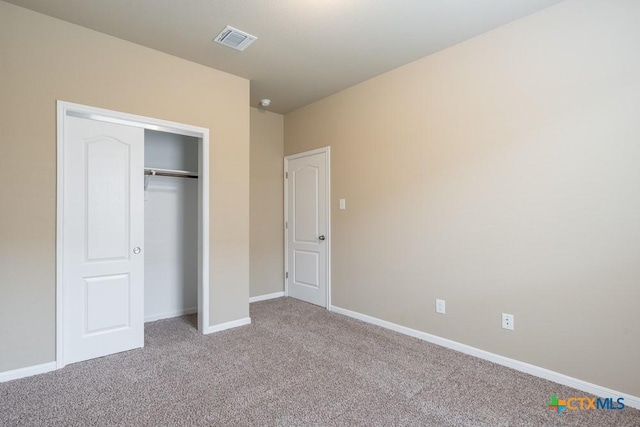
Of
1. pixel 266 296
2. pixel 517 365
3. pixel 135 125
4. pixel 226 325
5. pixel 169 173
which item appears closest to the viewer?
pixel 517 365

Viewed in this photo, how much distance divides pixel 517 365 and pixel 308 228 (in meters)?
2.81

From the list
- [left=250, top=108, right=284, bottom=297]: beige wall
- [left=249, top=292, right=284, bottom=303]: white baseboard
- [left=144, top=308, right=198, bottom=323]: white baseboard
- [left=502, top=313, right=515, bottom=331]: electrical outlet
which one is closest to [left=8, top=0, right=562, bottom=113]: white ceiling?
[left=250, top=108, right=284, bottom=297]: beige wall

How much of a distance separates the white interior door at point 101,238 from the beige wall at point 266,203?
181 cm

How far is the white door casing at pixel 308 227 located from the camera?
4254 millimetres

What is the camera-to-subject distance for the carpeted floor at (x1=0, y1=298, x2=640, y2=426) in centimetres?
193

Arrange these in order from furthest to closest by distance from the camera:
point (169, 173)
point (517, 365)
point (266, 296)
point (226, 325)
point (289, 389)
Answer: point (266, 296) → point (169, 173) → point (226, 325) → point (517, 365) → point (289, 389)

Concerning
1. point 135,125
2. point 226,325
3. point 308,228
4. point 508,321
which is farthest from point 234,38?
point 508,321

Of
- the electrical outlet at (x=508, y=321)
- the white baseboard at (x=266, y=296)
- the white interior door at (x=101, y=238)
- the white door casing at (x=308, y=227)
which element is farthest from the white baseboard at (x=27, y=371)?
the electrical outlet at (x=508, y=321)

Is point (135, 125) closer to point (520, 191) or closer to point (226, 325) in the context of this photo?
Result: point (226, 325)

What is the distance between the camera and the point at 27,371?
2.41 metres

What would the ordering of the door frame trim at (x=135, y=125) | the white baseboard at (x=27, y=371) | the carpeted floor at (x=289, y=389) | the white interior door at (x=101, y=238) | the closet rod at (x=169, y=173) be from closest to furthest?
the carpeted floor at (x=289, y=389) < the white baseboard at (x=27, y=371) < the door frame trim at (x=135, y=125) < the white interior door at (x=101, y=238) < the closet rod at (x=169, y=173)

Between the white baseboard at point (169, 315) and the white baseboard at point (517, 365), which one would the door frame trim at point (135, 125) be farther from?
the white baseboard at point (517, 365)

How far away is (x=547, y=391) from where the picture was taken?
7.30 ft

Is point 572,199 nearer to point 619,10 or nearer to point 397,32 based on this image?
point 619,10
